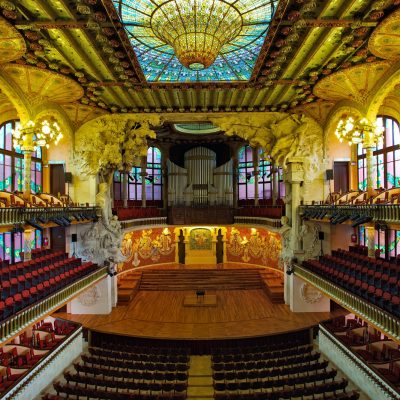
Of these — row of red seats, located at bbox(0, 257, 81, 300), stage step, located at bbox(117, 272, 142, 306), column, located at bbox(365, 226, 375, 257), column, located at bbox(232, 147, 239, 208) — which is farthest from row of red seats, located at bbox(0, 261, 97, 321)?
column, located at bbox(232, 147, 239, 208)

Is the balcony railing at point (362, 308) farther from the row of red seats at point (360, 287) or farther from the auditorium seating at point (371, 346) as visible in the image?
the auditorium seating at point (371, 346)

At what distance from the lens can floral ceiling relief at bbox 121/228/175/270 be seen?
22281mm

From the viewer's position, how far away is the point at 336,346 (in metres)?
12.5

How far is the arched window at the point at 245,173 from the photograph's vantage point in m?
24.9

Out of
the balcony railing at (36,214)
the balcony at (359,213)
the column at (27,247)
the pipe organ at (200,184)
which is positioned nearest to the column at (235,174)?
the pipe organ at (200,184)

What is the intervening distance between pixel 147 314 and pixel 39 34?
11991mm

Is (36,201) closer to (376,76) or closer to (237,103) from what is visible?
(237,103)

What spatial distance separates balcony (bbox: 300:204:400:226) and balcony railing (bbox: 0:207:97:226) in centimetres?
982

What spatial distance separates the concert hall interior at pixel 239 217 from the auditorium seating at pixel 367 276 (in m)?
0.09

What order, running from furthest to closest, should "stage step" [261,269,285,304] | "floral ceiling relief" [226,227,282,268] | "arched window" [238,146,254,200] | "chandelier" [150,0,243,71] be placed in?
1. "arched window" [238,146,254,200]
2. "floral ceiling relief" [226,227,282,268]
3. "stage step" [261,269,285,304]
4. "chandelier" [150,0,243,71]

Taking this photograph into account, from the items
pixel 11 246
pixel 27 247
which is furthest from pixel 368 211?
pixel 11 246

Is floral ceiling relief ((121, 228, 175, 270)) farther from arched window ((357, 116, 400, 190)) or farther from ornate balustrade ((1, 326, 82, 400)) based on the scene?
arched window ((357, 116, 400, 190))

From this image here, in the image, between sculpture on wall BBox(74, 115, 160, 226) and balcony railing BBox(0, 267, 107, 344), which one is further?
sculpture on wall BBox(74, 115, 160, 226)

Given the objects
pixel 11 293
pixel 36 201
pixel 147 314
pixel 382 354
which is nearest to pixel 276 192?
pixel 147 314
